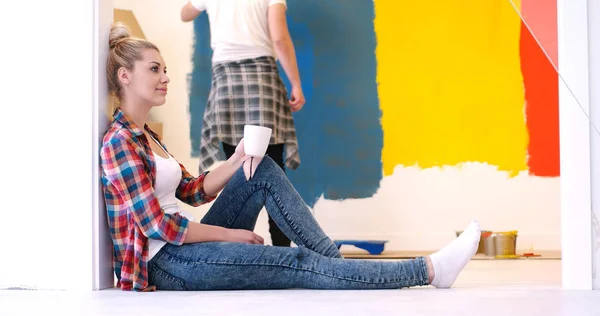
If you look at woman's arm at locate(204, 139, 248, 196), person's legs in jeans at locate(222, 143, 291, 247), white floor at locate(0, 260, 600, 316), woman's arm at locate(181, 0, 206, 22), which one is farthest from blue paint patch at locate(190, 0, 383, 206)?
white floor at locate(0, 260, 600, 316)

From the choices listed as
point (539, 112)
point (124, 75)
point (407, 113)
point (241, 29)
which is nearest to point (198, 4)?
point (241, 29)

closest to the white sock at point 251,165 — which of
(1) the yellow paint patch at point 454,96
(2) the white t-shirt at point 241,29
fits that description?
(2) the white t-shirt at point 241,29

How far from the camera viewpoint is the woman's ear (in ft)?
6.78

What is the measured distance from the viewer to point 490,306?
154 centimetres

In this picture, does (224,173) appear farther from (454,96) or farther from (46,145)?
(454,96)

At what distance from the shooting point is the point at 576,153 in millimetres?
1969

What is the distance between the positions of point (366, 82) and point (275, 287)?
252 cm

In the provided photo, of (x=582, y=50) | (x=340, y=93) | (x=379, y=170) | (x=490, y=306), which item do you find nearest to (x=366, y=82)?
(x=340, y=93)

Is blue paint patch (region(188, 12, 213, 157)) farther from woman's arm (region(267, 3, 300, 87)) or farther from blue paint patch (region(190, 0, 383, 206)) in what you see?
woman's arm (region(267, 3, 300, 87))

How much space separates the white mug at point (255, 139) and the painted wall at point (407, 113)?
7.54ft

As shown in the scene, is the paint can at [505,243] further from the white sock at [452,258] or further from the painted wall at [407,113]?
the white sock at [452,258]

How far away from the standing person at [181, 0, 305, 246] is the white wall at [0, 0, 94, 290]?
1.35 meters

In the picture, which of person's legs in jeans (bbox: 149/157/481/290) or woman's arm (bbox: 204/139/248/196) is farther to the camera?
woman's arm (bbox: 204/139/248/196)

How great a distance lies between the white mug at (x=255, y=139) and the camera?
77.3 inches
